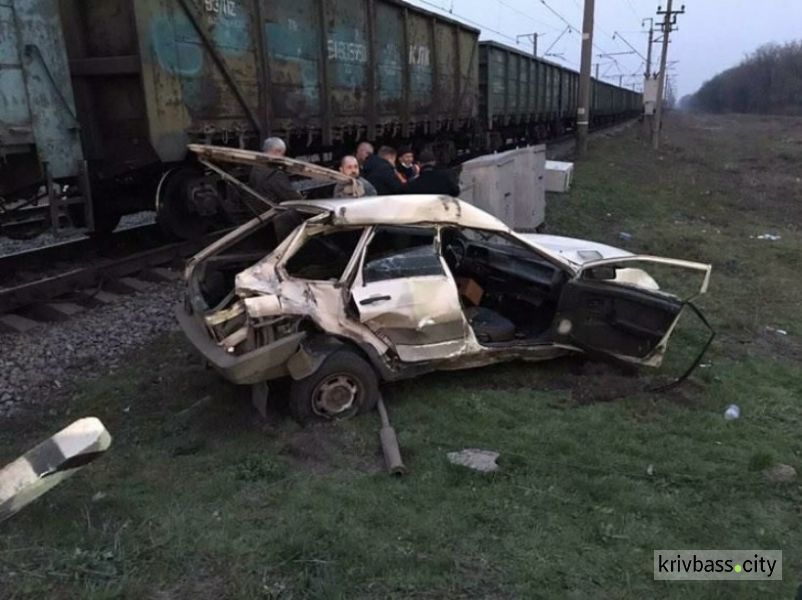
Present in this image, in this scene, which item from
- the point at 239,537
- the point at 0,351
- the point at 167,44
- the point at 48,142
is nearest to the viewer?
the point at 239,537

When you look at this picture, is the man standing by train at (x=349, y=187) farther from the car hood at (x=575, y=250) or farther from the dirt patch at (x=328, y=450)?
the dirt patch at (x=328, y=450)

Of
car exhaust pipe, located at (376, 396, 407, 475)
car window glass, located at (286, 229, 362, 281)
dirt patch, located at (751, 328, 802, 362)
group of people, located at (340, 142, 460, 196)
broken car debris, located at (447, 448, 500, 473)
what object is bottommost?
dirt patch, located at (751, 328, 802, 362)

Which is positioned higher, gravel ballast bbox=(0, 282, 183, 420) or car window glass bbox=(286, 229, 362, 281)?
car window glass bbox=(286, 229, 362, 281)

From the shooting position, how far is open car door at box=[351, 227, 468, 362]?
446 cm

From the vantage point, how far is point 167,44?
736 centimetres

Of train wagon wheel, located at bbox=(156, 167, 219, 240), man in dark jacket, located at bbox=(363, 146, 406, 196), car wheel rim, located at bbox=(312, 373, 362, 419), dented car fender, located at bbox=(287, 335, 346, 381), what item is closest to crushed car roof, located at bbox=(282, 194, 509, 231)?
dented car fender, located at bbox=(287, 335, 346, 381)

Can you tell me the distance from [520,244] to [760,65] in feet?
402

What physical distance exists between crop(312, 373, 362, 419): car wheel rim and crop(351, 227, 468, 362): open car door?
1.23ft

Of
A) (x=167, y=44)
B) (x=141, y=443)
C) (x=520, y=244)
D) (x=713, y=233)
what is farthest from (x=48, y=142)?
(x=713, y=233)

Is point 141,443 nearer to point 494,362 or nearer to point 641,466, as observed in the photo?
point 494,362

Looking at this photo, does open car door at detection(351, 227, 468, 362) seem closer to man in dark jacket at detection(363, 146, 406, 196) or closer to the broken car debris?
the broken car debris

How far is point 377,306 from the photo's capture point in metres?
4.45

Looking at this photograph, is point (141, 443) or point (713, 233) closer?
point (141, 443)

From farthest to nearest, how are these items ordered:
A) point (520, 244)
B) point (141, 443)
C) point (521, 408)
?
point (520, 244), point (521, 408), point (141, 443)
